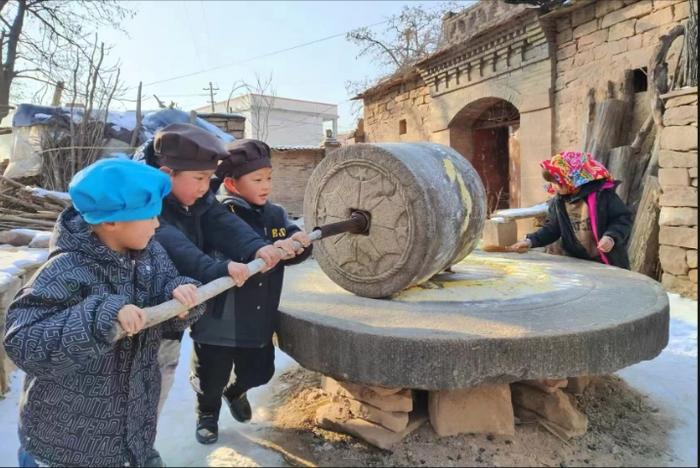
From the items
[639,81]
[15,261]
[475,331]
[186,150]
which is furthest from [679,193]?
[15,261]

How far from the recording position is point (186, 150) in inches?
84.9

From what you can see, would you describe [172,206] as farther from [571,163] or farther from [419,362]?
[571,163]

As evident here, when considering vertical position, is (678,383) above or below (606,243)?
below

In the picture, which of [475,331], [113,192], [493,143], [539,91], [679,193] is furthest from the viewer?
[493,143]

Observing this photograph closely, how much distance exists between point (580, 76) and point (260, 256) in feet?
22.1

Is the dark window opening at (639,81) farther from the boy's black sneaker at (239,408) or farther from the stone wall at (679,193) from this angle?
the boy's black sneaker at (239,408)

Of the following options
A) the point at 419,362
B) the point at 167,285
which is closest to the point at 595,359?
the point at 419,362

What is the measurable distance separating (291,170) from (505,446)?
48.4ft

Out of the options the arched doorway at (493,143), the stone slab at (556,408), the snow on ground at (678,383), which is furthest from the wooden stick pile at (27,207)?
the arched doorway at (493,143)

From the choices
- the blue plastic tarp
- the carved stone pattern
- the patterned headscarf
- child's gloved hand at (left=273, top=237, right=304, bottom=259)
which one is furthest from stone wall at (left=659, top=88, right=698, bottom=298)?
the blue plastic tarp

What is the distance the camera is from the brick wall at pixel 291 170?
16266 mm

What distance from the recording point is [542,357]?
203cm

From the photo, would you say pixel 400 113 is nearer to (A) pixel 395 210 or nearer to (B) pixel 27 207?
(B) pixel 27 207

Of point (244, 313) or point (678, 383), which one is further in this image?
point (678, 383)
